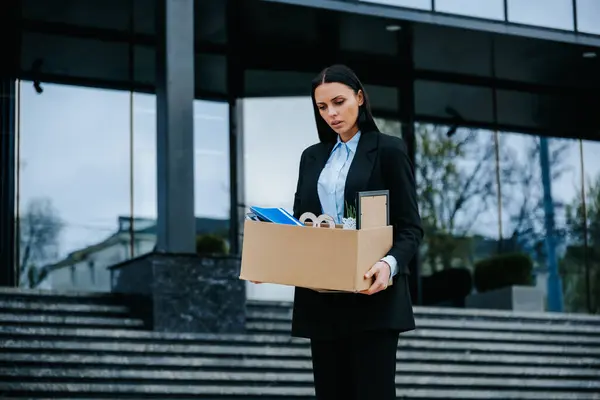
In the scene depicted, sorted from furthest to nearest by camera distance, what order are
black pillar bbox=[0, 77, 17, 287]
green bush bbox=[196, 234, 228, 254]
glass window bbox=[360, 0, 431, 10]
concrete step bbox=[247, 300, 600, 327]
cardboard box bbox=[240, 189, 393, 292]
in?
green bush bbox=[196, 234, 228, 254] → black pillar bbox=[0, 77, 17, 287] → glass window bbox=[360, 0, 431, 10] → concrete step bbox=[247, 300, 600, 327] → cardboard box bbox=[240, 189, 393, 292]

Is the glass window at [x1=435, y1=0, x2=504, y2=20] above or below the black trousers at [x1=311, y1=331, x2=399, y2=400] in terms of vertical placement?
above

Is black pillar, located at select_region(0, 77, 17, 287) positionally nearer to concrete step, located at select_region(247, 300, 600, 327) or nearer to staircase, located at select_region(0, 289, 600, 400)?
staircase, located at select_region(0, 289, 600, 400)

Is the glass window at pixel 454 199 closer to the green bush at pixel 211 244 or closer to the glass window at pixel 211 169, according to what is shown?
the glass window at pixel 211 169

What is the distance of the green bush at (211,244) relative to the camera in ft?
46.4

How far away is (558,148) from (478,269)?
97.8 inches

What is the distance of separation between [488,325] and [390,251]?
9212 millimetres

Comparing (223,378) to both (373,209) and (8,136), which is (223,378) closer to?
(8,136)

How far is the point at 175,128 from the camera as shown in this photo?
436 inches

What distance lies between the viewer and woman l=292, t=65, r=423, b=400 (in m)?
3.28

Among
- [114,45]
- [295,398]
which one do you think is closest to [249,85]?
[114,45]

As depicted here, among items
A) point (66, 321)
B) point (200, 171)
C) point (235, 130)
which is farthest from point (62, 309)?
point (235, 130)

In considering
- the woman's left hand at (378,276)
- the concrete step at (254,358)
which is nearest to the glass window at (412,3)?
the concrete step at (254,358)

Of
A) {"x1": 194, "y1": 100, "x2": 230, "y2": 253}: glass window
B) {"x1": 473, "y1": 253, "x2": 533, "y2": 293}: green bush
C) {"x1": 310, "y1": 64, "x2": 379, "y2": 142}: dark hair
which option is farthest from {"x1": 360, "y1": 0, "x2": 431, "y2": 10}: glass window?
{"x1": 310, "y1": 64, "x2": 379, "y2": 142}: dark hair

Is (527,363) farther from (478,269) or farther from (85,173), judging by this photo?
(85,173)
